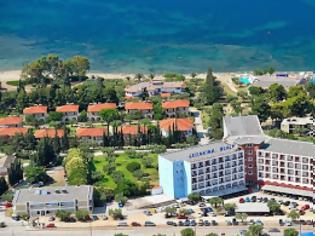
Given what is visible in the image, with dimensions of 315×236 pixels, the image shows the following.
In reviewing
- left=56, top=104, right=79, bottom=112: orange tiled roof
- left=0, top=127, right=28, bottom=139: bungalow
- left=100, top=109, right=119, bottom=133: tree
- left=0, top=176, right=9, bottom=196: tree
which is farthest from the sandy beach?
left=0, top=176, right=9, bottom=196: tree

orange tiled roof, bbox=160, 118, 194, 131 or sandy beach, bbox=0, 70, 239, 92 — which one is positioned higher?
sandy beach, bbox=0, 70, 239, 92

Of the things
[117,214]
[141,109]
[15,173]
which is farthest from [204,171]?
[141,109]

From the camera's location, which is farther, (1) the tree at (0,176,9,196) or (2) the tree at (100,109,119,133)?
(2) the tree at (100,109,119,133)

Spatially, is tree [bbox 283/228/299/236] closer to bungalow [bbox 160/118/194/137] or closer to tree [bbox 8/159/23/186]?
bungalow [bbox 160/118/194/137]

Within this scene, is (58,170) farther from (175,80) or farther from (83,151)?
(175,80)

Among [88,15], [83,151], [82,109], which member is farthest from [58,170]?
[88,15]

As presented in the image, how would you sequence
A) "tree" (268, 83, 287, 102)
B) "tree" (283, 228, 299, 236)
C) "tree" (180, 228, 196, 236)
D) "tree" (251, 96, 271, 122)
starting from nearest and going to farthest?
"tree" (283, 228, 299, 236)
"tree" (180, 228, 196, 236)
"tree" (251, 96, 271, 122)
"tree" (268, 83, 287, 102)
